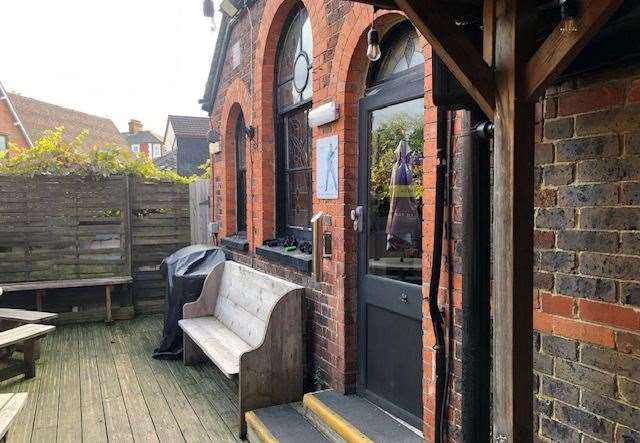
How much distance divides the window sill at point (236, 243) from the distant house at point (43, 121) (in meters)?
16.4

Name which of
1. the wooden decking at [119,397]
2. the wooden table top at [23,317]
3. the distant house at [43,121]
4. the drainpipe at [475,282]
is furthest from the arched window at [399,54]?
the distant house at [43,121]

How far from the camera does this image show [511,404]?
1715 mm

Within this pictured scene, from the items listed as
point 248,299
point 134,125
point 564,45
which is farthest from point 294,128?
point 134,125

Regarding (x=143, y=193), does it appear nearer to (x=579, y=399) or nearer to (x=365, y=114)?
(x=365, y=114)

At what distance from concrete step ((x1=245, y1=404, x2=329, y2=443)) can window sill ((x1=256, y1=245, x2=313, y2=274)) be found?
1.16 m

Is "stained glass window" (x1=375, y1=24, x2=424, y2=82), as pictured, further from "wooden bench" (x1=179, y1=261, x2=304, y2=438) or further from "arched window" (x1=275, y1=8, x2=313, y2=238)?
"wooden bench" (x1=179, y1=261, x2=304, y2=438)

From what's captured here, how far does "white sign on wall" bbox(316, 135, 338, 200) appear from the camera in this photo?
396 centimetres

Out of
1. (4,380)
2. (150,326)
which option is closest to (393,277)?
(4,380)

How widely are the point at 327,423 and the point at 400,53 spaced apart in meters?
2.67

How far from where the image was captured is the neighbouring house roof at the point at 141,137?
38.6 m

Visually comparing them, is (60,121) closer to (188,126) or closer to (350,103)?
(188,126)

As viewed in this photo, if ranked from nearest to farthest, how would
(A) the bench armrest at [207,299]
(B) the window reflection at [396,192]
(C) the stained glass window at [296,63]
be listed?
1. (B) the window reflection at [396,192]
2. (C) the stained glass window at [296,63]
3. (A) the bench armrest at [207,299]

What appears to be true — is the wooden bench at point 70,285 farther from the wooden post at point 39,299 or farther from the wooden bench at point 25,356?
the wooden bench at point 25,356

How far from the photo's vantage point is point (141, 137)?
39000 mm
